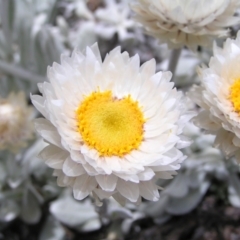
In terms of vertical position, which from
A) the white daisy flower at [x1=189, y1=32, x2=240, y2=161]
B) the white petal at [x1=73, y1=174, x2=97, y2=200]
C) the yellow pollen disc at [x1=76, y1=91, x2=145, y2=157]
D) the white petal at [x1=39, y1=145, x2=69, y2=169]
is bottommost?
the white petal at [x1=73, y1=174, x2=97, y2=200]

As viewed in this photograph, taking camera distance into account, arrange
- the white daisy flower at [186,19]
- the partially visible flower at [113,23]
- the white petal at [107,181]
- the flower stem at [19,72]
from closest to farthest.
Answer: the white petal at [107,181], the white daisy flower at [186,19], the flower stem at [19,72], the partially visible flower at [113,23]

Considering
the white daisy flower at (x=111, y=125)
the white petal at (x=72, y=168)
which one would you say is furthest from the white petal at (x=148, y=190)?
the white petal at (x=72, y=168)

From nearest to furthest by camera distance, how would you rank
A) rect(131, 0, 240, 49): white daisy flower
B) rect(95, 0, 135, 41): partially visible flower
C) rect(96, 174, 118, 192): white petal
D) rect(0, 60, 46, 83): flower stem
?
rect(96, 174, 118, 192): white petal, rect(131, 0, 240, 49): white daisy flower, rect(0, 60, 46, 83): flower stem, rect(95, 0, 135, 41): partially visible flower

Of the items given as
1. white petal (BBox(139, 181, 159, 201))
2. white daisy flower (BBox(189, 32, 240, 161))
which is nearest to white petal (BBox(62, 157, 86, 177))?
white petal (BBox(139, 181, 159, 201))

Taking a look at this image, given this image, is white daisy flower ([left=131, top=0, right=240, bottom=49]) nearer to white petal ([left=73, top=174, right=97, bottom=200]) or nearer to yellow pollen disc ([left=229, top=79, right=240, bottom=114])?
yellow pollen disc ([left=229, top=79, right=240, bottom=114])

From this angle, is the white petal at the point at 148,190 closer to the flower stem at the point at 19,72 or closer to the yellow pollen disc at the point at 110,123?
the yellow pollen disc at the point at 110,123

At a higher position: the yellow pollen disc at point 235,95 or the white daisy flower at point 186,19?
the white daisy flower at point 186,19

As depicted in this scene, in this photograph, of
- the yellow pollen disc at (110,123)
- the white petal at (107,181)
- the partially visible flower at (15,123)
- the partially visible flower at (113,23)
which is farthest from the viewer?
the partially visible flower at (113,23)

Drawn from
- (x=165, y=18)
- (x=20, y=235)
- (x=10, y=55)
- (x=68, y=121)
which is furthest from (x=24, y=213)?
(x=165, y=18)
